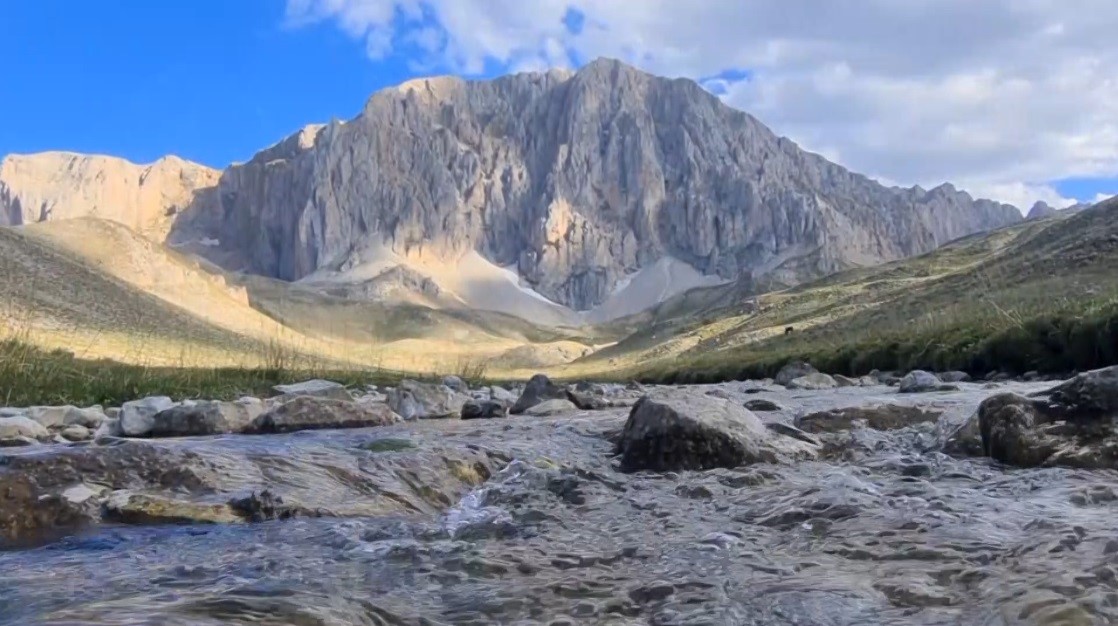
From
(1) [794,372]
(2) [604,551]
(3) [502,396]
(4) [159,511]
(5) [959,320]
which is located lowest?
(2) [604,551]

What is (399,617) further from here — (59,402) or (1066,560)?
(59,402)

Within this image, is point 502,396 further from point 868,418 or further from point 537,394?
point 868,418

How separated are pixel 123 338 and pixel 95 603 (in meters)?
75.2

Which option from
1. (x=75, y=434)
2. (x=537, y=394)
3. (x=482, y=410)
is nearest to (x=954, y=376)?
(x=537, y=394)

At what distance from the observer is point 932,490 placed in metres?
6.55

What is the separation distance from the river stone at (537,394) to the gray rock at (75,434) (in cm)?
847

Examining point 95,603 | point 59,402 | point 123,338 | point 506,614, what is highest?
point 123,338

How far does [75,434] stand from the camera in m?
11.4

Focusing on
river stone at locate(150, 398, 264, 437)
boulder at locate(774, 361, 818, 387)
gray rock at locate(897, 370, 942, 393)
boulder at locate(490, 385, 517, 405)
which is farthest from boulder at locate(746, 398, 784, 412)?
boulder at locate(774, 361, 818, 387)

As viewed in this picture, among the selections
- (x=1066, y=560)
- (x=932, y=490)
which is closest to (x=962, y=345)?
(x=932, y=490)

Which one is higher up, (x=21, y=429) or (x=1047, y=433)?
(x=21, y=429)

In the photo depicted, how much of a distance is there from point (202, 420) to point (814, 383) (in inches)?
643

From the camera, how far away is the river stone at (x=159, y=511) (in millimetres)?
6047

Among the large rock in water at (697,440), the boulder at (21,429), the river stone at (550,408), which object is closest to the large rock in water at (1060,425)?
the large rock in water at (697,440)
